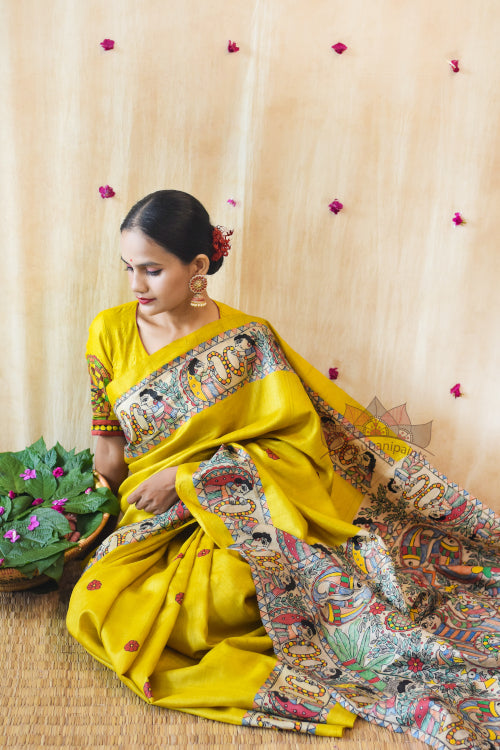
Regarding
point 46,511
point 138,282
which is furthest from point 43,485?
point 138,282

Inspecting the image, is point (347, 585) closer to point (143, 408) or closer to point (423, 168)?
point (143, 408)

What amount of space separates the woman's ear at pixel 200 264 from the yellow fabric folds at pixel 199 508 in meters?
0.17

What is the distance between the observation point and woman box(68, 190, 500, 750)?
1.54 metres

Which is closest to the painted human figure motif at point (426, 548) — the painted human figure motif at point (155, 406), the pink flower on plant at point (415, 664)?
the pink flower on plant at point (415, 664)

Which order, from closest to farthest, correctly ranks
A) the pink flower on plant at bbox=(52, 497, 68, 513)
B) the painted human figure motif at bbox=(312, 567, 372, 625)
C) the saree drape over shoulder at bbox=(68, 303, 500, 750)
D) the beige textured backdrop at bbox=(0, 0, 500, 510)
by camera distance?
the saree drape over shoulder at bbox=(68, 303, 500, 750), the painted human figure motif at bbox=(312, 567, 372, 625), the pink flower on plant at bbox=(52, 497, 68, 513), the beige textured backdrop at bbox=(0, 0, 500, 510)

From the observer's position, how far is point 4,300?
2422mm

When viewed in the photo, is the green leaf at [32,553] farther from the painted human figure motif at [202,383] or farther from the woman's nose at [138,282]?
the woman's nose at [138,282]

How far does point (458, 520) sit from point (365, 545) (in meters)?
0.40

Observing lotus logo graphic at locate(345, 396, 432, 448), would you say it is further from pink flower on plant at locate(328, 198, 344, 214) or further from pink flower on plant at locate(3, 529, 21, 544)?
pink flower on plant at locate(3, 529, 21, 544)

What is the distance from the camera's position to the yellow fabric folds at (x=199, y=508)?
5.11ft

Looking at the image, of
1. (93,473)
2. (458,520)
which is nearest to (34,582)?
(93,473)

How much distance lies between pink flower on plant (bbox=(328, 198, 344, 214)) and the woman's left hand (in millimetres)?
1190

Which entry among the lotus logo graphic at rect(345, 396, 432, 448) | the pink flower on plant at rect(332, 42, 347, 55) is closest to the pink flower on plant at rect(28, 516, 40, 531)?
the lotus logo graphic at rect(345, 396, 432, 448)

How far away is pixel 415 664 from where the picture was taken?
1611 millimetres
